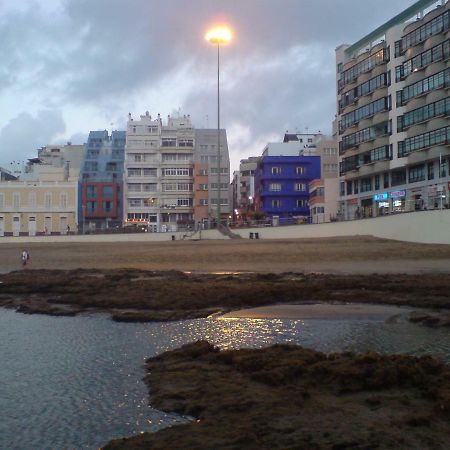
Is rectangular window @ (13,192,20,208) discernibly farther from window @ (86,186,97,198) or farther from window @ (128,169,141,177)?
window @ (128,169,141,177)

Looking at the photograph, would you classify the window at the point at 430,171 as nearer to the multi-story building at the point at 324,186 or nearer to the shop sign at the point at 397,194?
the shop sign at the point at 397,194

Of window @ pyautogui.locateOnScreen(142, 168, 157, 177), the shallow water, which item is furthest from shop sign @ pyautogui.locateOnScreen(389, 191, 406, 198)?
the shallow water

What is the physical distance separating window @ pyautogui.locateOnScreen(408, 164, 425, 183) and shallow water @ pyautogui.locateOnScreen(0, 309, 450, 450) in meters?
53.1

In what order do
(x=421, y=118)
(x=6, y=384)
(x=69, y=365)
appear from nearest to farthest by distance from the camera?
1. (x=6, y=384)
2. (x=69, y=365)
3. (x=421, y=118)

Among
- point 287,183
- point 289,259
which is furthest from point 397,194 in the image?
point 289,259

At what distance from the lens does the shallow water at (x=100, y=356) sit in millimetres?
5961

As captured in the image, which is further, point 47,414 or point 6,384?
point 6,384

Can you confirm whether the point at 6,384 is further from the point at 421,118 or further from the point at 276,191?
the point at 276,191

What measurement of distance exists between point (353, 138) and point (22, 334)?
66.8 m

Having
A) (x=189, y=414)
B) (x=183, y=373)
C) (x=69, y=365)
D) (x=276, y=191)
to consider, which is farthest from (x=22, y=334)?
(x=276, y=191)

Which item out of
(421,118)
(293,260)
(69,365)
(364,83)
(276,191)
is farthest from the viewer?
(276,191)

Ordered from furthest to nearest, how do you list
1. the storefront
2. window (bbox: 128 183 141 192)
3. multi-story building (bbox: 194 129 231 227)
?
window (bbox: 128 183 141 192)
multi-story building (bbox: 194 129 231 227)
the storefront

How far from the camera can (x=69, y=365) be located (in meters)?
8.84

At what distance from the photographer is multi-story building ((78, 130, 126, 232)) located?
321 ft
